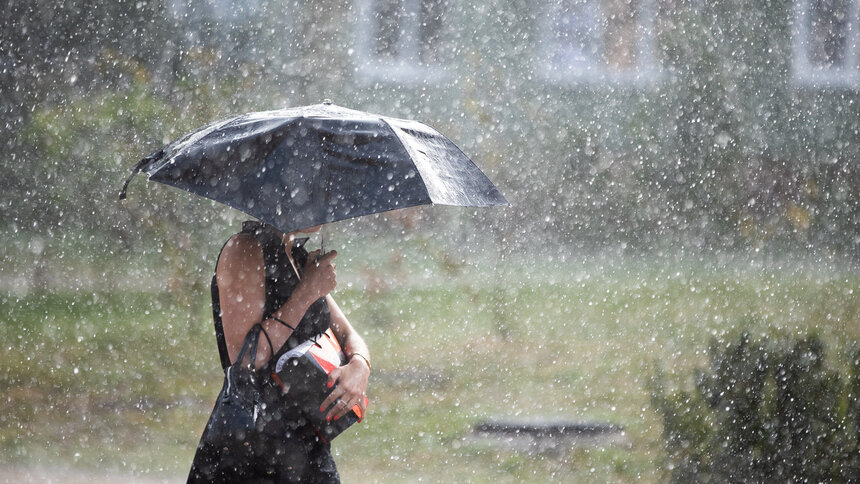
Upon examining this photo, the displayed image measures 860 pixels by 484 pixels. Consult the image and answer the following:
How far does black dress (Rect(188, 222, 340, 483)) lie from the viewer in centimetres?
244

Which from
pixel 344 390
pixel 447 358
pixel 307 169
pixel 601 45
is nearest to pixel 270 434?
pixel 344 390

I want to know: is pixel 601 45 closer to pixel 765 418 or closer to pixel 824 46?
pixel 824 46

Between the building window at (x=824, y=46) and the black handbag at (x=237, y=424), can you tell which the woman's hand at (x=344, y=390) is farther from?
the building window at (x=824, y=46)

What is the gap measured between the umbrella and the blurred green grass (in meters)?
3.01

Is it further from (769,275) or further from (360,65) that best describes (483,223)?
(769,275)

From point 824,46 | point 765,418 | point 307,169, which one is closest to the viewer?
point 307,169

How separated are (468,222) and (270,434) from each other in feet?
31.9

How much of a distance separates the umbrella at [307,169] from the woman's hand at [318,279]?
0.28 m

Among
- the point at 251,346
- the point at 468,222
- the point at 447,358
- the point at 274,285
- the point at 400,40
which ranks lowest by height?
the point at 447,358

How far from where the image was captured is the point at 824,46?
12.7 m

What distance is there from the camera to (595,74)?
1244cm

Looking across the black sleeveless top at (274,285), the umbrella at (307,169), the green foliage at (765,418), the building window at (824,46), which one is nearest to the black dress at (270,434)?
the black sleeveless top at (274,285)

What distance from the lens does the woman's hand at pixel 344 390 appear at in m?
2.55

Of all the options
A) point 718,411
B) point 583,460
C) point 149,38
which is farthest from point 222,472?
point 149,38
